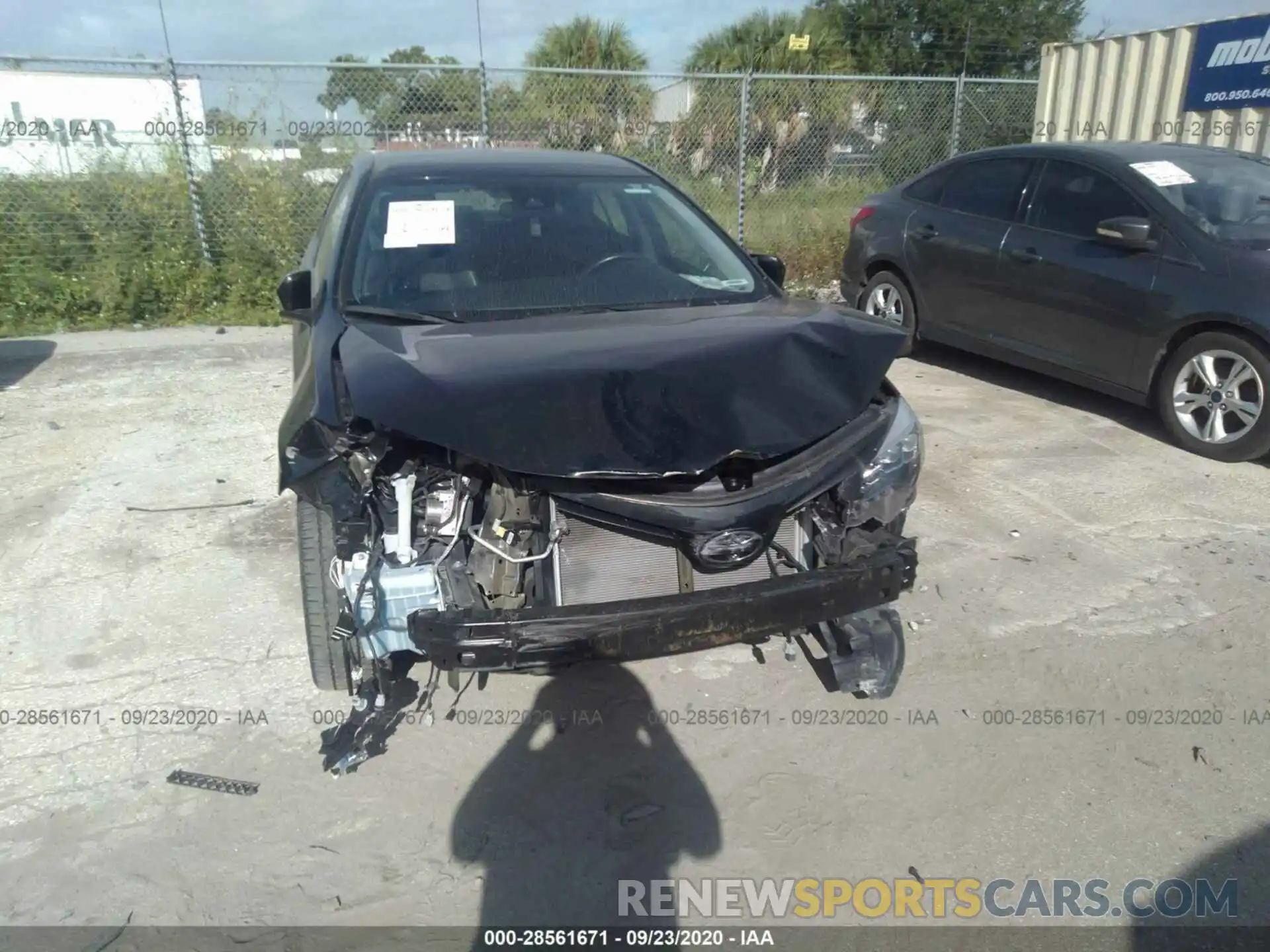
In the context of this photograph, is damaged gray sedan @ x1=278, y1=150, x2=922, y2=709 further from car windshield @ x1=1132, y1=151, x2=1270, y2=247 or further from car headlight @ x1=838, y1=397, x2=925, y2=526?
car windshield @ x1=1132, y1=151, x2=1270, y2=247

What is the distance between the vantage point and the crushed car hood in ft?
8.07

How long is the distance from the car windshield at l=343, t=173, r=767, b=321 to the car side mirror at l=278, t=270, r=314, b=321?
231mm

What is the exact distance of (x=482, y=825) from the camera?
273cm

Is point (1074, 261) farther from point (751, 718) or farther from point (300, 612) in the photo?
point (300, 612)

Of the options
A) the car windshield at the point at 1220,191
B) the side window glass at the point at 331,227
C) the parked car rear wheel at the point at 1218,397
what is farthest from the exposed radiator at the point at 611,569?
the car windshield at the point at 1220,191

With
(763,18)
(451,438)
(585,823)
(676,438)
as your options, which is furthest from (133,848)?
(763,18)

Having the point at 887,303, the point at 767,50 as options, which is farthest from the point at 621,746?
the point at 767,50

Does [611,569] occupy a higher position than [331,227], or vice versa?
[331,227]

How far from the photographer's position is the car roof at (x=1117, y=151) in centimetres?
598

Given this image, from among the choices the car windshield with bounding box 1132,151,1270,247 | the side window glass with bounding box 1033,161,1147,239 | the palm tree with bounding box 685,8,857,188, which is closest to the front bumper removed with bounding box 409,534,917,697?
the car windshield with bounding box 1132,151,1270,247

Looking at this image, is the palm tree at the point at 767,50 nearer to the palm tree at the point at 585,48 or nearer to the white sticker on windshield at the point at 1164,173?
the palm tree at the point at 585,48

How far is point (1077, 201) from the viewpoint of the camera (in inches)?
239

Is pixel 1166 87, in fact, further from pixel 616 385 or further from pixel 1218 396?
pixel 616 385

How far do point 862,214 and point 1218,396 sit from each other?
325cm
